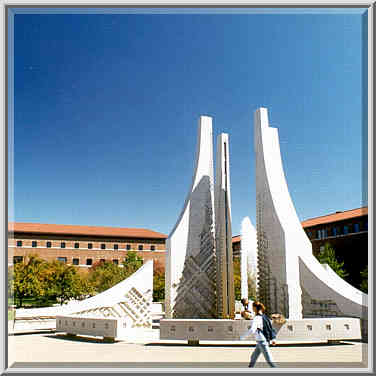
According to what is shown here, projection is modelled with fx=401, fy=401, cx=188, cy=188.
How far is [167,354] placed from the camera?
8.45 meters

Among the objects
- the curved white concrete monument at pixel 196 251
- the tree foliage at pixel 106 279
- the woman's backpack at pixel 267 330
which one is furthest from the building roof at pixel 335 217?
the woman's backpack at pixel 267 330

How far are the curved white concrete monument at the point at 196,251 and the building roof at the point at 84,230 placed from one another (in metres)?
35.9

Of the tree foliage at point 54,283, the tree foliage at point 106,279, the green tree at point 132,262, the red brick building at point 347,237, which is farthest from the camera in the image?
the green tree at point 132,262

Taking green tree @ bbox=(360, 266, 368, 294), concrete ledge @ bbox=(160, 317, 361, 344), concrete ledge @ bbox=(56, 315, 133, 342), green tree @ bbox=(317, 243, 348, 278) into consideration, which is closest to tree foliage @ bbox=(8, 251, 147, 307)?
green tree @ bbox=(360, 266, 368, 294)

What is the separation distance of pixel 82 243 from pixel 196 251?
1458 inches

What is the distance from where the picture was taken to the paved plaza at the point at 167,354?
715 cm

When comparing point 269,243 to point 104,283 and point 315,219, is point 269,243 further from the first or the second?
point 315,219

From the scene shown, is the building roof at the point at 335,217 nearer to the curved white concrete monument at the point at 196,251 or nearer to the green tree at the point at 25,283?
the curved white concrete monument at the point at 196,251

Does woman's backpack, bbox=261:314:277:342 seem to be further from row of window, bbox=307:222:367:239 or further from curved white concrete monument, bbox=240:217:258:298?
row of window, bbox=307:222:367:239

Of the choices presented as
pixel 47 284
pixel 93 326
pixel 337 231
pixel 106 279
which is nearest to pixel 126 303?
pixel 93 326

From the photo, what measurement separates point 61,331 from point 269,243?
270 inches

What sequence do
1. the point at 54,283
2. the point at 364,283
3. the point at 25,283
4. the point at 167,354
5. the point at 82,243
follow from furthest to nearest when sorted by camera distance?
the point at 82,243 → the point at 54,283 → the point at 25,283 → the point at 364,283 → the point at 167,354

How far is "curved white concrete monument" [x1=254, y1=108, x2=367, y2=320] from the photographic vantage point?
11102 millimetres

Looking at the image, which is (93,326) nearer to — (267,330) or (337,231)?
(267,330)
